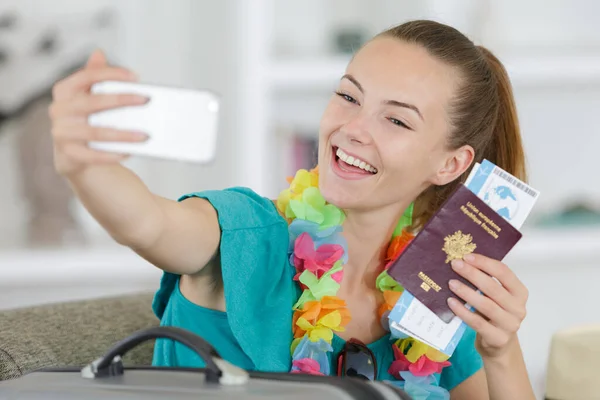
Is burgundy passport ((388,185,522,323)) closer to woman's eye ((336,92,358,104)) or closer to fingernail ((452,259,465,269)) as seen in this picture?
fingernail ((452,259,465,269))

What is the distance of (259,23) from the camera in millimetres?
2621

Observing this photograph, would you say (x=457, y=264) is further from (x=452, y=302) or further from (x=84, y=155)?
(x=84, y=155)

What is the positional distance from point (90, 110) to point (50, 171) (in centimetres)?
196

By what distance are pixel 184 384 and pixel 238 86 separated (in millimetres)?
1754

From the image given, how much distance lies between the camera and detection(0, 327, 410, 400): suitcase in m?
0.95

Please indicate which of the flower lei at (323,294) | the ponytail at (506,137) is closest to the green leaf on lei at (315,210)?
the flower lei at (323,294)

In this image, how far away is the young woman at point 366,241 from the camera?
129 centimetres

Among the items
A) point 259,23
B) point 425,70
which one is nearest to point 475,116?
point 425,70

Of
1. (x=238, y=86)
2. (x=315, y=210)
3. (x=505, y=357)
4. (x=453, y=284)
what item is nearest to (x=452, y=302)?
(x=453, y=284)

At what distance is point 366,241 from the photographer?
1.50 m

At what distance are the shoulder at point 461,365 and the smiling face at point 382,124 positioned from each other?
1.03ft

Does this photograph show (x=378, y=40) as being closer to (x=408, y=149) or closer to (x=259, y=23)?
(x=408, y=149)

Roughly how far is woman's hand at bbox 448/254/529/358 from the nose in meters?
0.23

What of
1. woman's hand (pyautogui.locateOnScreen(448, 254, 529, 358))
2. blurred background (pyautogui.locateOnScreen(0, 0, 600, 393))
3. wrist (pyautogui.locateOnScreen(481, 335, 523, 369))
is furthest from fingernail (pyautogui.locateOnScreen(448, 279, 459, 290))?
blurred background (pyautogui.locateOnScreen(0, 0, 600, 393))
